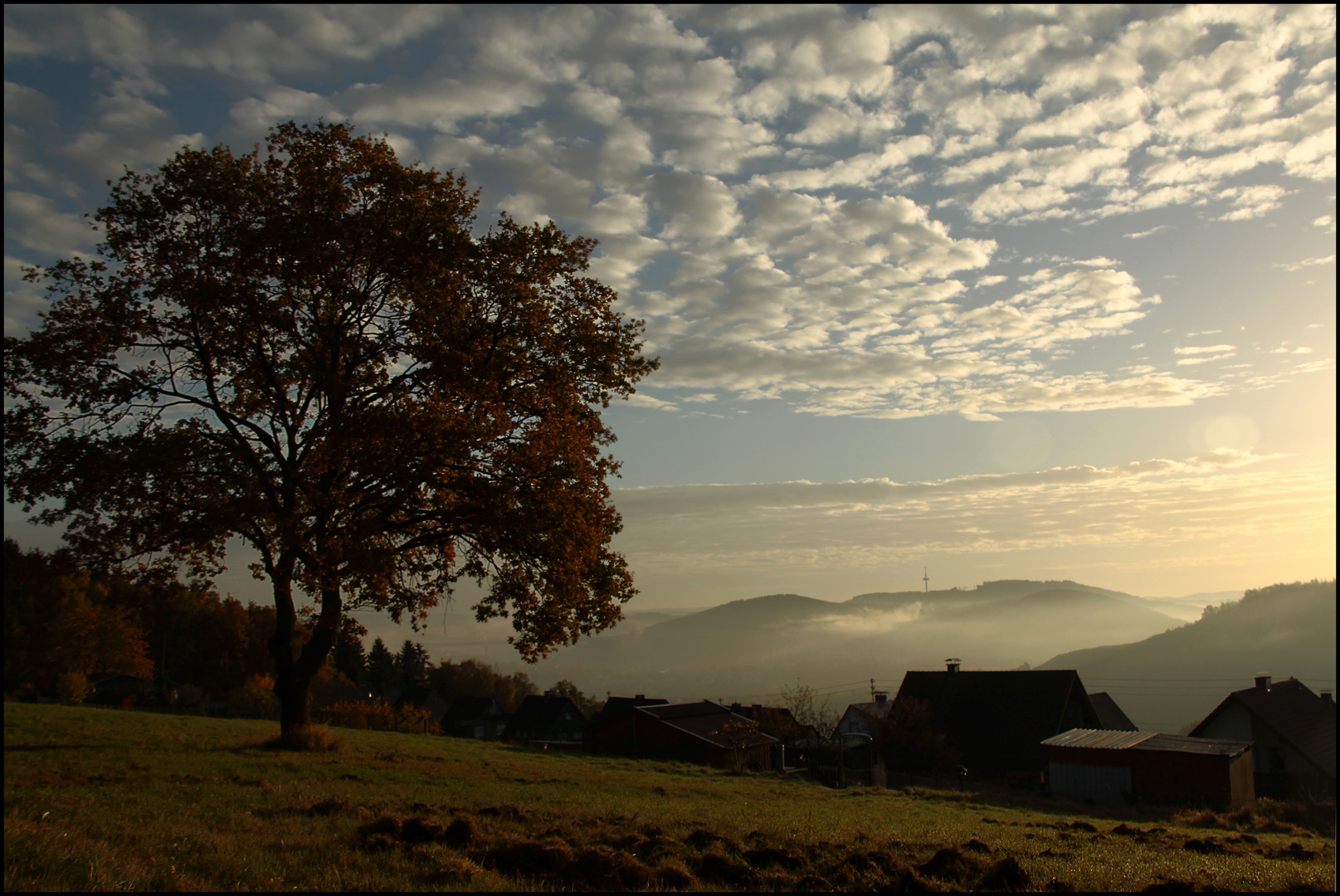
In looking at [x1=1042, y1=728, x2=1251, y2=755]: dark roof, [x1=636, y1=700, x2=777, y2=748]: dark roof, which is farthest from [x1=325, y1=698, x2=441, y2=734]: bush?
[x1=1042, y1=728, x2=1251, y2=755]: dark roof

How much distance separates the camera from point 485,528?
66.7 ft

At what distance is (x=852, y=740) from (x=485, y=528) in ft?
192

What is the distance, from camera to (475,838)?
33.4ft

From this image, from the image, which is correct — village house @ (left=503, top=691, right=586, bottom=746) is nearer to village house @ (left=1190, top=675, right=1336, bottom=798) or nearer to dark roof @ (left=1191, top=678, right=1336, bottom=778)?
village house @ (left=1190, top=675, right=1336, bottom=798)

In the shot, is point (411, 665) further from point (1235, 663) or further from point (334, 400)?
point (1235, 663)

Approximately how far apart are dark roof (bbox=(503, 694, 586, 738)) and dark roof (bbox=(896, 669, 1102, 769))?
5565 centimetres

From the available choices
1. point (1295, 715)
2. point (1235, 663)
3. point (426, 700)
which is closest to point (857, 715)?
point (1295, 715)

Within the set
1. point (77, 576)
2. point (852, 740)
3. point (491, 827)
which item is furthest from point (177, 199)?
point (852, 740)

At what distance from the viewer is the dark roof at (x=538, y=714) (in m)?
105

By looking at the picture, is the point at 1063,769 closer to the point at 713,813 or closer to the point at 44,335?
the point at 713,813

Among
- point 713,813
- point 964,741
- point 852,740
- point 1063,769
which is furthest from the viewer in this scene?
point 852,740

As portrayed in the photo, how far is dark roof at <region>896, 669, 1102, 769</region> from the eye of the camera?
54719mm

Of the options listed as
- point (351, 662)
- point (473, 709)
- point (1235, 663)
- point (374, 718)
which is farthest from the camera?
point (1235, 663)

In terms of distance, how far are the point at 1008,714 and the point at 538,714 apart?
6630 centimetres
